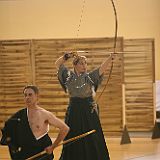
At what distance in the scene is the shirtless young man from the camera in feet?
8.68

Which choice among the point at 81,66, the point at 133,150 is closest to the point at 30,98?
the point at 81,66

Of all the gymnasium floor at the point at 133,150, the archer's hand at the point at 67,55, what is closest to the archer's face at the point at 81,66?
the archer's hand at the point at 67,55

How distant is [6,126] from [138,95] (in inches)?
144

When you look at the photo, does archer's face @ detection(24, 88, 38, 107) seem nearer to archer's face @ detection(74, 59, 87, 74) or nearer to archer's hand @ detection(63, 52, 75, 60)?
archer's face @ detection(74, 59, 87, 74)

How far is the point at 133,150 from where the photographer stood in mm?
5086

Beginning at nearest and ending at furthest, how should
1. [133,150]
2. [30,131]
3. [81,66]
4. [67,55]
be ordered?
[30,131]
[81,66]
[67,55]
[133,150]

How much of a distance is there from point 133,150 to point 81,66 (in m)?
1.68

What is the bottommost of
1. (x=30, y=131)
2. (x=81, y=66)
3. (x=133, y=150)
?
(x=133, y=150)

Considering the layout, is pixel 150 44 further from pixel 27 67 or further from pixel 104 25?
pixel 27 67

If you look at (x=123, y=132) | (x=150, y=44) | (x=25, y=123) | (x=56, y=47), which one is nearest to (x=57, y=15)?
(x=56, y=47)

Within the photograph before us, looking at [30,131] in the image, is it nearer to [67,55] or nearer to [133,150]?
[67,55]

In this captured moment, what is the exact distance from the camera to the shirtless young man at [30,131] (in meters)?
2.65

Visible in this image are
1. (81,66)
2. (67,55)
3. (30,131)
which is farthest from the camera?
(67,55)

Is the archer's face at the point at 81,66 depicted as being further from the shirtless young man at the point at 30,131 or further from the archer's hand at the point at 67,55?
the shirtless young man at the point at 30,131
